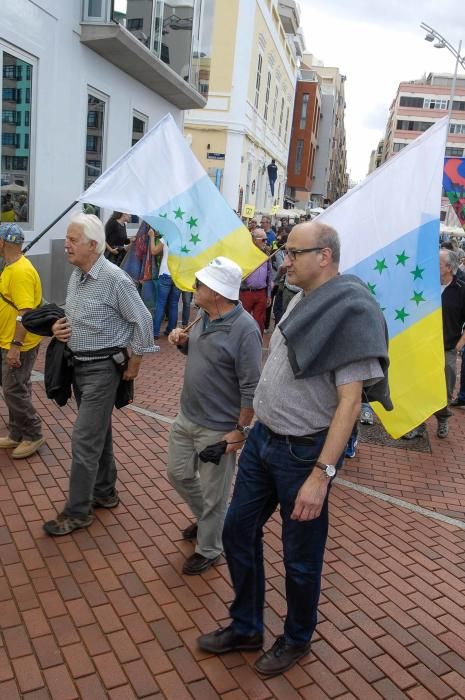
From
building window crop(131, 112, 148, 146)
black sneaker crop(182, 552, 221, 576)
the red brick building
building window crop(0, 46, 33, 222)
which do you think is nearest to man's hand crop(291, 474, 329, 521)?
black sneaker crop(182, 552, 221, 576)

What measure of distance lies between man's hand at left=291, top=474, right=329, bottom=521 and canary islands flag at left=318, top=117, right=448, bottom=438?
1.25 metres

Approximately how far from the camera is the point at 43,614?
3.20 metres

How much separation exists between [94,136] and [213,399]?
9.54 m

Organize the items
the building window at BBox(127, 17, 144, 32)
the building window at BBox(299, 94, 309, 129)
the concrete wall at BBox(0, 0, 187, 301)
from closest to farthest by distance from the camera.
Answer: the concrete wall at BBox(0, 0, 187, 301) → the building window at BBox(127, 17, 144, 32) → the building window at BBox(299, 94, 309, 129)

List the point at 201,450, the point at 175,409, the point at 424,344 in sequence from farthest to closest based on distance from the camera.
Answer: the point at 175,409 < the point at 424,344 < the point at 201,450

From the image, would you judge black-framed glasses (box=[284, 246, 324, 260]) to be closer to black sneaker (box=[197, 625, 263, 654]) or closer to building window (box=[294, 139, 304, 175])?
black sneaker (box=[197, 625, 263, 654])

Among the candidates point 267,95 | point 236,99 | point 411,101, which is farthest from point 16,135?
point 411,101

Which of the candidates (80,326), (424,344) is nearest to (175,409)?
(80,326)

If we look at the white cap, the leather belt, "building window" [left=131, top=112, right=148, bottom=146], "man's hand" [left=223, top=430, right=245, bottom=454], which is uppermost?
"building window" [left=131, top=112, right=148, bottom=146]

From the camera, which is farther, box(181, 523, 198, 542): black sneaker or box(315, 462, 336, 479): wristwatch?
box(181, 523, 198, 542): black sneaker

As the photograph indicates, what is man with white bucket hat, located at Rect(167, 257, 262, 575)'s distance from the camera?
11.0ft

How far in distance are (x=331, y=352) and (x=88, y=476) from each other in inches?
80.3

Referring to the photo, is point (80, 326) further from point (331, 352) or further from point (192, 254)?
point (331, 352)

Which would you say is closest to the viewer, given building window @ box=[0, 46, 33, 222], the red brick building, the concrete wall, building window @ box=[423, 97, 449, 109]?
building window @ box=[0, 46, 33, 222]
